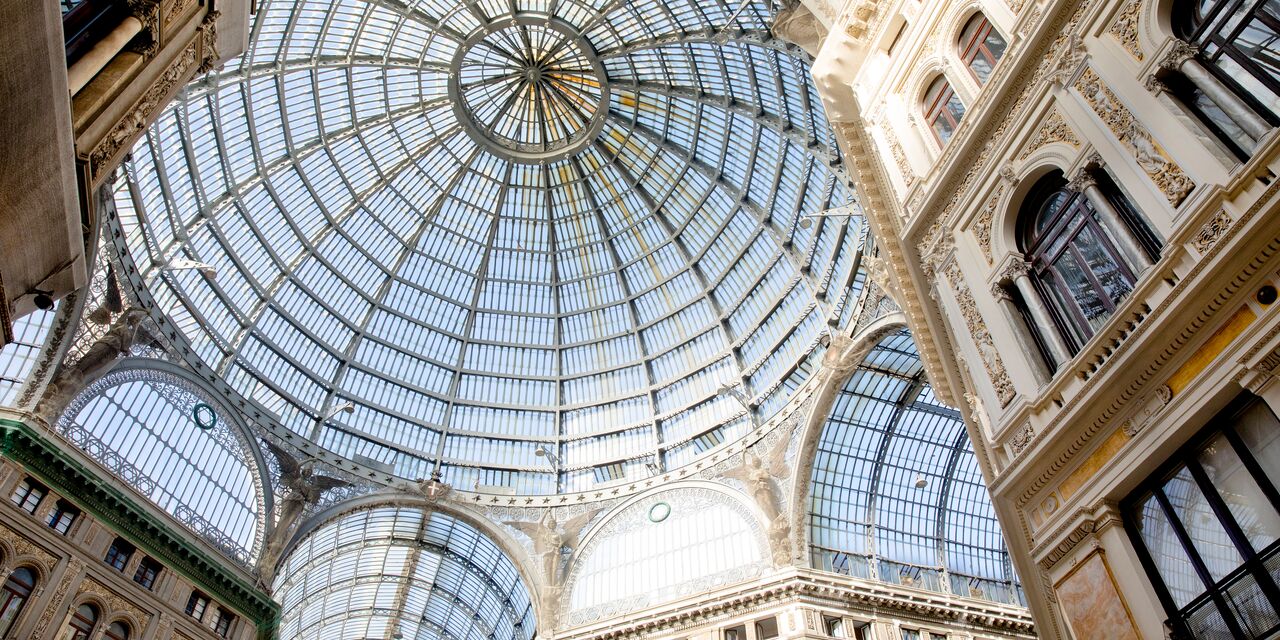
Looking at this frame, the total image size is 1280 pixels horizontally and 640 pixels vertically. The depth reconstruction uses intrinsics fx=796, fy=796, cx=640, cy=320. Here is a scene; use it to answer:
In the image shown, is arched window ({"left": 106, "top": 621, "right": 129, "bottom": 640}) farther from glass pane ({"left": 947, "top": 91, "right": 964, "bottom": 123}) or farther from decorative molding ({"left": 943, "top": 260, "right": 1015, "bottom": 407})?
glass pane ({"left": 947, "top": 91, "right": 964, "bottom": 123})

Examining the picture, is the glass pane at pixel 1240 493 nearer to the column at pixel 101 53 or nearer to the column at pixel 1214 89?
the column at pixel 1214 89

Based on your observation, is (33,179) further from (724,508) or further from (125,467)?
(724,508)

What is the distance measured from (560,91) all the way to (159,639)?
3111 centimetres

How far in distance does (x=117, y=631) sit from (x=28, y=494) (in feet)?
19.6

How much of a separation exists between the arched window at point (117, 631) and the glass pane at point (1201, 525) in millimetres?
32723

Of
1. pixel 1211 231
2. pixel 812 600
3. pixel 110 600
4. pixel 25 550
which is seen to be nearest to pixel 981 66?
pixel 1211 231

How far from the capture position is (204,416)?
3616 centimetres

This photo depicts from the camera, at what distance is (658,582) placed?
38.2m

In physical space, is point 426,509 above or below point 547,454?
below

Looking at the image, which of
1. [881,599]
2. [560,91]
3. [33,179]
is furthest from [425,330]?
[33,179]

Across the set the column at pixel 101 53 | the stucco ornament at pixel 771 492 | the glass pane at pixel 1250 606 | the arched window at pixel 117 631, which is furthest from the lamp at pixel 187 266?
the glass pane at pixel 1250 606

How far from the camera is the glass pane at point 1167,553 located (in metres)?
9.77

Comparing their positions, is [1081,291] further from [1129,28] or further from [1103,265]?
[1129,28]

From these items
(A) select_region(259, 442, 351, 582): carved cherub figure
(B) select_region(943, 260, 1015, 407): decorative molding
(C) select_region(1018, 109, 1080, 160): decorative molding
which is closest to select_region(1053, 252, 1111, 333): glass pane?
(B) select_region(943, 260, 1015, 407): decorative molding
